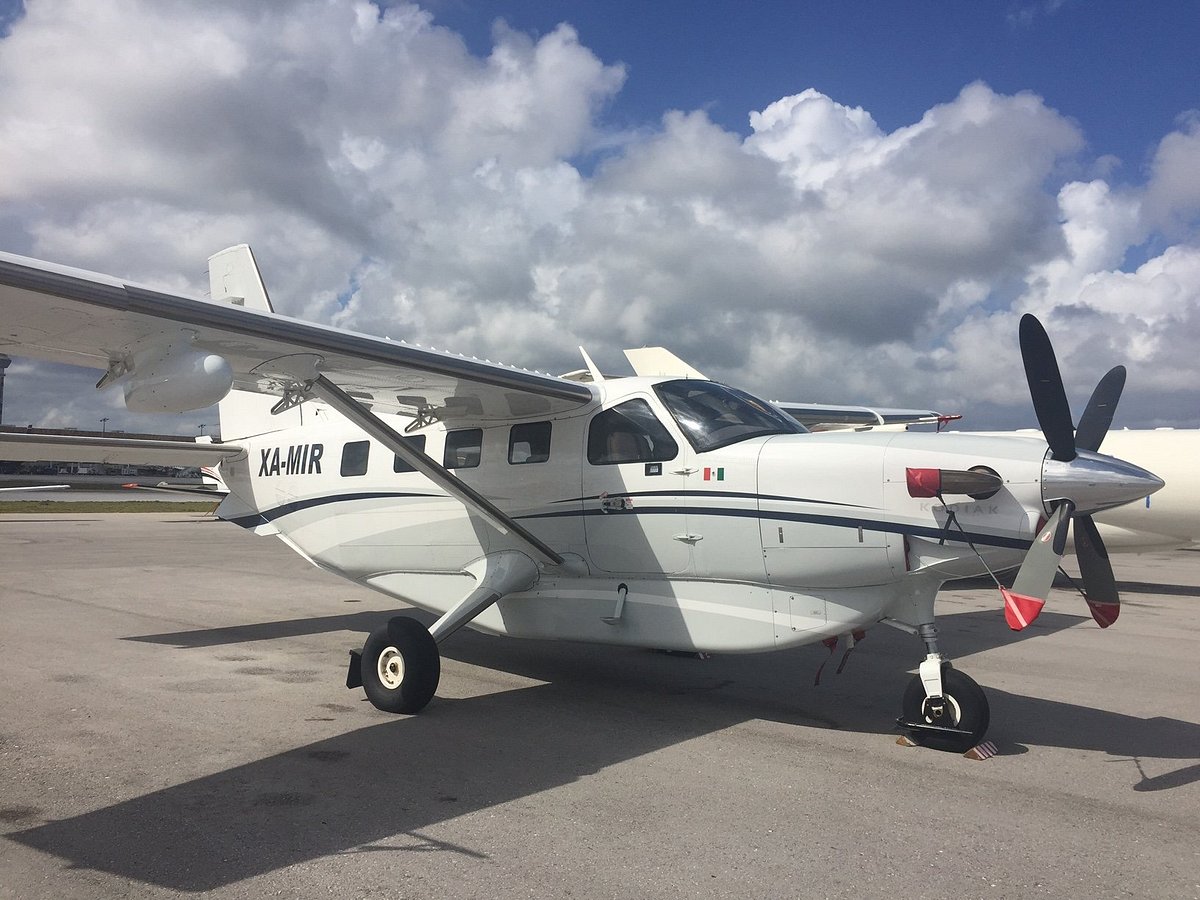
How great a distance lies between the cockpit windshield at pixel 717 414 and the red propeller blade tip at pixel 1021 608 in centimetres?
219

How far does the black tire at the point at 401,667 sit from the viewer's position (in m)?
6.59

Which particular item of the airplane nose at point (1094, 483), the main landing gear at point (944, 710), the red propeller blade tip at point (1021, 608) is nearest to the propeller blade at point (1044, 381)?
the airplane nose at point (1094, 483)

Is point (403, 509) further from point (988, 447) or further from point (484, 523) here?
point (988, 447)

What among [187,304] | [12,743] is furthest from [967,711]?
[12,743]

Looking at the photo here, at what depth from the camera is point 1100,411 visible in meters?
6.07

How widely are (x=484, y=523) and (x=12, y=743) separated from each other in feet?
12.8

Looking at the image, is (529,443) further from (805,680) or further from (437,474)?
(805,680)

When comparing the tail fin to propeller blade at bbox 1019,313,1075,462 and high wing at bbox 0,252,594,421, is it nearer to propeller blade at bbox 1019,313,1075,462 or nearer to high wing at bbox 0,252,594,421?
high wing at bbox 0,252,594,421

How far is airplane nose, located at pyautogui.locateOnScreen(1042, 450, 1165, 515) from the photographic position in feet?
17.0

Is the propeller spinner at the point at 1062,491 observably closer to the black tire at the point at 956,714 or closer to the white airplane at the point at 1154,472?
the black tire at the point at 956,714

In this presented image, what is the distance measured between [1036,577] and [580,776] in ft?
10.1

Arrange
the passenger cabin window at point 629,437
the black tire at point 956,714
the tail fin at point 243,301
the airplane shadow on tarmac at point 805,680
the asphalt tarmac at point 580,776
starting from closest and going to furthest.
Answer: the asphalt tarmac at point 580,776 < the black tire at point 956,714 < the airplane shadow on tarmac at point 805,680 < the passenger cabin window at point 629,437 < the tail fin at point 243,301

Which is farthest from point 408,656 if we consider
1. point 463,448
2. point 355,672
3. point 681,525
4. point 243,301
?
point 243,301

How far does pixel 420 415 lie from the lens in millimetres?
8375
